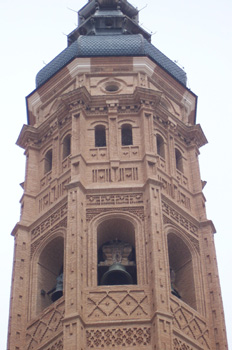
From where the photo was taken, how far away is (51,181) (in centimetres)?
3584

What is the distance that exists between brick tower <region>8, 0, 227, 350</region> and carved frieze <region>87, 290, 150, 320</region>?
0.11ft

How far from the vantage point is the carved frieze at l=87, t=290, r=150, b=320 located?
101 feet

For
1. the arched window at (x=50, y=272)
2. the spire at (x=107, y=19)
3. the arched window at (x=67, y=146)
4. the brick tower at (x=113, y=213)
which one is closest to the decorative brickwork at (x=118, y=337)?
the brick tower at (x=113, y=213)

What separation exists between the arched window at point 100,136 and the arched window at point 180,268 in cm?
470

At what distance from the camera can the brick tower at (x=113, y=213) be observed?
31.0 meters

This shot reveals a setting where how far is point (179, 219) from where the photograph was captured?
114ft

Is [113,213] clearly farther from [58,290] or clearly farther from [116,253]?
[58,290]

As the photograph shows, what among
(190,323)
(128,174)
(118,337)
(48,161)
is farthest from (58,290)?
(48,161)

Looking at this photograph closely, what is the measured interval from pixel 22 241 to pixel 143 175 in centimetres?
466

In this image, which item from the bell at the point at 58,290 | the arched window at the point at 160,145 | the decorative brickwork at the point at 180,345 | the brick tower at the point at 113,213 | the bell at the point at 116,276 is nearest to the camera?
the decorative brickwork at the point at 180,345

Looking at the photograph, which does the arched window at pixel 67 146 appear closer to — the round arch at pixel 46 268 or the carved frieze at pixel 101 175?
the carved frieze at pixel 101 175

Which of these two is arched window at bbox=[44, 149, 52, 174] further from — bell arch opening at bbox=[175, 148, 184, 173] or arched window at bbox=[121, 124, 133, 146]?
bell arch opening at bbox=[175, 148, 184, 173]

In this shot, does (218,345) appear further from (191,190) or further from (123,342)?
(191,190)

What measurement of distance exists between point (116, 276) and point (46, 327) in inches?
112
